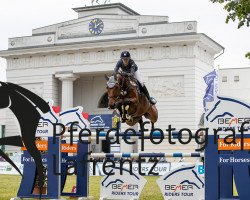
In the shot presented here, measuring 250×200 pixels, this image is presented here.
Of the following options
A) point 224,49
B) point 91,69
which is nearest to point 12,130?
point 91,69

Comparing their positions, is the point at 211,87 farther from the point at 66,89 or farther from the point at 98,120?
the point at 66,89

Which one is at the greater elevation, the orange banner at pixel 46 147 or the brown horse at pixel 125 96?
the brown horse at pixel 125 96

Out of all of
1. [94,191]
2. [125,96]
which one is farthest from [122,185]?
[94,191]

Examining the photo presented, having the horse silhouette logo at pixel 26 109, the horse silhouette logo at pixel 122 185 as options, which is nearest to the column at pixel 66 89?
the horse silhouette logo at pixel 122 185

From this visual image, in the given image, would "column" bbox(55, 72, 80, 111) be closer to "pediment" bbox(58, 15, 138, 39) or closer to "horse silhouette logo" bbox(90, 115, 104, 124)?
"pediment" bbox(58, 15, 138, 39)

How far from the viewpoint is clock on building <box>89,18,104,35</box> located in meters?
45.2

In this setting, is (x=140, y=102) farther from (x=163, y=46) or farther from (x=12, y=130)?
(x=12, y=130)

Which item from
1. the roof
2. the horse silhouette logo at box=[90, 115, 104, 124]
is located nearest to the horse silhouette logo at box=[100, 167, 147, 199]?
the horse silhouette logo at box=[90, 115, 104, 124]

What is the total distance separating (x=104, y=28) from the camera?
4506 cm

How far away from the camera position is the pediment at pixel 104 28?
44031mm

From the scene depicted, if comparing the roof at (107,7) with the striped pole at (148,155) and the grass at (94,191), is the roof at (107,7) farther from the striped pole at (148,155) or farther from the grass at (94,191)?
the striped pole at (148,155)

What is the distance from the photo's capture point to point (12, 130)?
4734 cm

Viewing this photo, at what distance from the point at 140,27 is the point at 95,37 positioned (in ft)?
14.3

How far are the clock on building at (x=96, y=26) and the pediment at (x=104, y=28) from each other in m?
0.23
